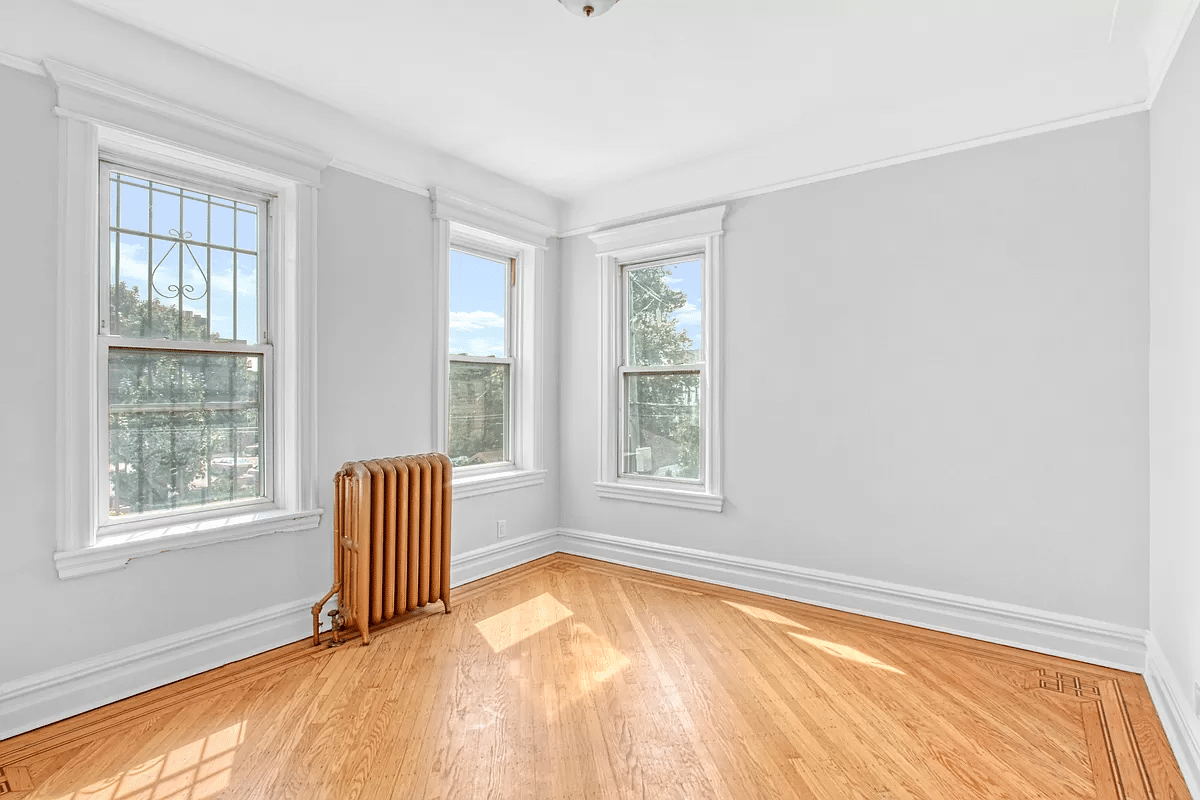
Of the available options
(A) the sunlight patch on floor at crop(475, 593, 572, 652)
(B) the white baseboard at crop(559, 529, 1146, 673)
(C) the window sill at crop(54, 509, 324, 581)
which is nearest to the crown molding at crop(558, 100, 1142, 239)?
(B) the white baseboard at crop(559, 529, 1146, 673)

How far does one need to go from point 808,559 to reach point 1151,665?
1.47m

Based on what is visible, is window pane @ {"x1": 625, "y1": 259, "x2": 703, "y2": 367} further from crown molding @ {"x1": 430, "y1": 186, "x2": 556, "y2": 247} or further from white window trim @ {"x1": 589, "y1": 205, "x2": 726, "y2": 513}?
crown molding @ {"x1": 430, "y1": 186, "x2": 556, "y2": 247}

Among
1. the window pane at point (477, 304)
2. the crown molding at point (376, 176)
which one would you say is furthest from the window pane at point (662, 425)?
the crown molding at point (376, 176)

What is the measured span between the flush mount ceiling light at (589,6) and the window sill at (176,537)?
98.8 inches

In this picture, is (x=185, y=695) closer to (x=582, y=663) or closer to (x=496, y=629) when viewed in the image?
(x=496, y=629)

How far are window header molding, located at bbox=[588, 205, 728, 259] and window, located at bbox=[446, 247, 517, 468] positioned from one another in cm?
73

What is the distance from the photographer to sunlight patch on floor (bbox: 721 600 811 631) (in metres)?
3.19

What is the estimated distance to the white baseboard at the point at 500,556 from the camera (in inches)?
150

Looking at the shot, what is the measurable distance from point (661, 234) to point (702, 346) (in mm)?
798

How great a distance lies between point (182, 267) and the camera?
2.67 metres

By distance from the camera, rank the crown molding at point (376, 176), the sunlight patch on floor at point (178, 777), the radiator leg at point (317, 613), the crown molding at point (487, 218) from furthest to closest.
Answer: the crown molding at point (487, 218), the crown molding at point (376, 176), the radiator leg at point (317, 613), the sunlight patch on floor at point (178, 777)

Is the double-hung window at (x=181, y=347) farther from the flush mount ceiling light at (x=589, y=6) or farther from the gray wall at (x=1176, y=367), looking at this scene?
the gray wall at (x=1176, y=367)

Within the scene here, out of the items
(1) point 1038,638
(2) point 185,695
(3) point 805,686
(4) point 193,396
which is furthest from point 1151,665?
(4) point 193,396

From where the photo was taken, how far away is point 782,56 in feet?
8.61
